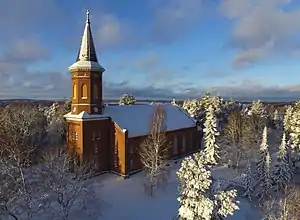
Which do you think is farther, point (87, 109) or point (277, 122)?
point (277, 122)

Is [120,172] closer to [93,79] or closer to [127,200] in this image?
[127,200]

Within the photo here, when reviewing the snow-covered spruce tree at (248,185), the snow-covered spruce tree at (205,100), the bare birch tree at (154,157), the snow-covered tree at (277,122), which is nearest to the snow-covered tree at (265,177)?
the snow-covered spruce tree at (248,185)

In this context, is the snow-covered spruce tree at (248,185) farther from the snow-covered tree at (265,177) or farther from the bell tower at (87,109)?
the bell tower at (87,109)

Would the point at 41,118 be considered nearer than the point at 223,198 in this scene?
No

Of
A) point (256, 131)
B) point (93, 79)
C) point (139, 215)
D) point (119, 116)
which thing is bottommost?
point (139, 215)

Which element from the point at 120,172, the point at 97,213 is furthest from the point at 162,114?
the point at 97,213

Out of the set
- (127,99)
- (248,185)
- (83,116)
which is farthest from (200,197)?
(127,99)

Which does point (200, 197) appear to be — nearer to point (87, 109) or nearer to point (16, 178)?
point (16, 178)
